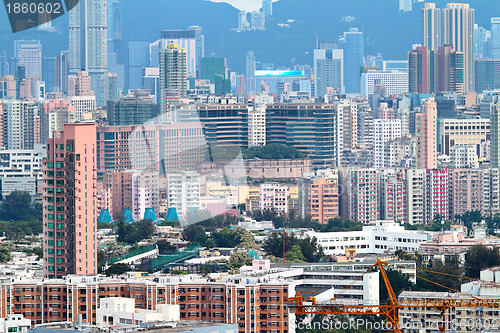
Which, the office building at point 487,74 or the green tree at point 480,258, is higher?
the office building at point 487,74

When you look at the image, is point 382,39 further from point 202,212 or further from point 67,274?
point 67,274

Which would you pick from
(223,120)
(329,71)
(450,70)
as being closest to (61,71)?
(329,71)

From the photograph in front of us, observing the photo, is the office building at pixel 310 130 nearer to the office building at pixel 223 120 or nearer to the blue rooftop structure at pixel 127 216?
the office building at pixel 223 120

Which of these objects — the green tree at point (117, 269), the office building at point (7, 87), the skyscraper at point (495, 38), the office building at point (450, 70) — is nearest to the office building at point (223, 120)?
the office building at point (7, 87)

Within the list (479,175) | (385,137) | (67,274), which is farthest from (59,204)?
(385,137)

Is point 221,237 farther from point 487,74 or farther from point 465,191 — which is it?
point 487,74

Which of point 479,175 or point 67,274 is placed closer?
point 67,274

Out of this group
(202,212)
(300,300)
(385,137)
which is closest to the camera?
(300,300)
